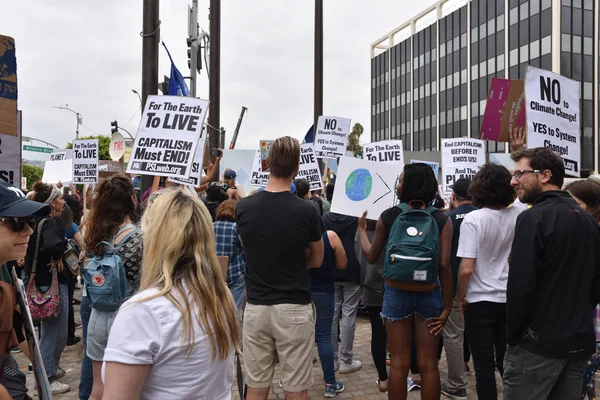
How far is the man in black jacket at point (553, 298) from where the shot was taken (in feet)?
8.76

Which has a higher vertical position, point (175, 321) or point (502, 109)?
point (502, 109)

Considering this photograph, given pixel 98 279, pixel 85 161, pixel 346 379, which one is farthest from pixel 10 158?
pixel 85 161

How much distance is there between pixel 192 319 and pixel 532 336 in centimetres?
206

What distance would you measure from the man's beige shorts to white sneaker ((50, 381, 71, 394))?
8.57 ft

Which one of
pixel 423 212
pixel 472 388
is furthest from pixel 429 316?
pixel 472 388

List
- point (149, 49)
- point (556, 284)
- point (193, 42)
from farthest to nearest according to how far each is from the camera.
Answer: point (193, 42) < point (149, 49) < point (556, 284)

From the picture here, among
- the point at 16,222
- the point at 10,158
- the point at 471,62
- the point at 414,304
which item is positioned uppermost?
the point at 471,62

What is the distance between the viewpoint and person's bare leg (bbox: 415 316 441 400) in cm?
359

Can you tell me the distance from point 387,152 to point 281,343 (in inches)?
229

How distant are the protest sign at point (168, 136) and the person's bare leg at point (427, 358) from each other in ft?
10.9

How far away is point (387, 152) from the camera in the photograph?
27.6 ft

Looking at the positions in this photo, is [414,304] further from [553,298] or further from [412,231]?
[553,298]

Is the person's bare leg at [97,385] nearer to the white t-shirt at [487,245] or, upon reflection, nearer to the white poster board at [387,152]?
the white t-shirt at [487,245]

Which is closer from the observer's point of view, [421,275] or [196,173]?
[421,275]
